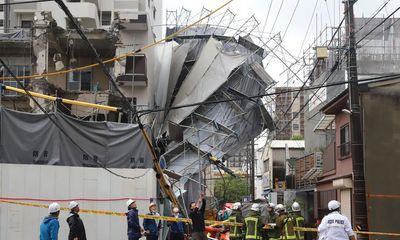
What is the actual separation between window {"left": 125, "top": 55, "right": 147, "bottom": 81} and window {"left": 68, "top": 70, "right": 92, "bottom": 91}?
315 centimetres

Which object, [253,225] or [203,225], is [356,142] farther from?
[203,225]

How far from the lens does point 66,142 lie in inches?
724

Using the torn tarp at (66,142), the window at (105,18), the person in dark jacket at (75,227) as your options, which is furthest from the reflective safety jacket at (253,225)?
the window at (105,18)

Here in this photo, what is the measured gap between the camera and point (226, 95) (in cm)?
3425

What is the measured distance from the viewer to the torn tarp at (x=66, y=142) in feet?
56.7

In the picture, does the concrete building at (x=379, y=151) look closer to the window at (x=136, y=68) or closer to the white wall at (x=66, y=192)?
the white wall at (x=66, y=192)

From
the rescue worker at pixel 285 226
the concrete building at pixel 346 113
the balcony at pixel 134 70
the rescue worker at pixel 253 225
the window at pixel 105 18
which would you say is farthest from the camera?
the window at pixel 105 18

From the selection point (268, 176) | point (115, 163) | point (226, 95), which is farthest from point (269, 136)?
point (268, 176)

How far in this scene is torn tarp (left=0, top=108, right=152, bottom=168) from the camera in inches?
681

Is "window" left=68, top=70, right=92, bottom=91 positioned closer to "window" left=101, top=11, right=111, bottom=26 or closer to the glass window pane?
the glass window pane

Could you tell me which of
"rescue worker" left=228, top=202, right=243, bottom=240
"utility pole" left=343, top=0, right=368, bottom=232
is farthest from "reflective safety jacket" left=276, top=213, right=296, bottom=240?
"rescue worker" left=228, top=202, right=243, bottom=240

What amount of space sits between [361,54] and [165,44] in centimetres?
1356

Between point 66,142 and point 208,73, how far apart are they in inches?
668

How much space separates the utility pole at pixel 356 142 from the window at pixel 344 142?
8.97m
